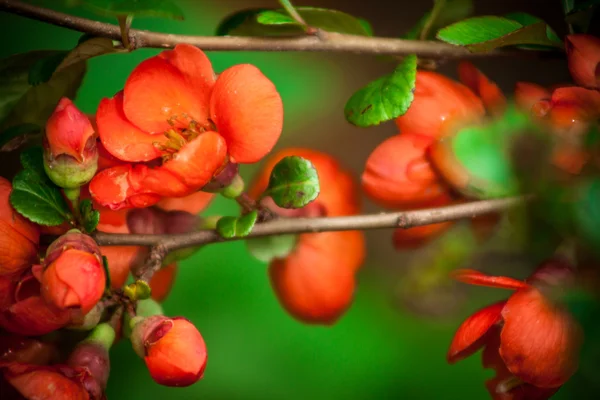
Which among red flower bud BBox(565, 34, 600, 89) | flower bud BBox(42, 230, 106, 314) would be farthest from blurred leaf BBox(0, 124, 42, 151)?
red flower bud BBox(565, 34, 600, 89)

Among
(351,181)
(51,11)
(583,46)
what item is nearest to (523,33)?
(583,46)

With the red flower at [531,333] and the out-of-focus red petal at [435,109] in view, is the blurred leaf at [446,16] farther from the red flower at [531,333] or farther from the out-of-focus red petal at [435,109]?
the red flower at [531,333]

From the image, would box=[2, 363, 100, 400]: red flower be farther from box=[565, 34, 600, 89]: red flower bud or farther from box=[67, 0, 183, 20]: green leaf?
box=[565, 34, 600, 89]: red flower bud

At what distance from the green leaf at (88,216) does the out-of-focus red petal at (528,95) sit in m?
0.27

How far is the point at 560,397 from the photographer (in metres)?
0.46

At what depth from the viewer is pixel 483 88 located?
0.45 metres

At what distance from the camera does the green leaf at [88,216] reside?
0.37 metres

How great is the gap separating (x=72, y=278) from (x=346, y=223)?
0.17 metres

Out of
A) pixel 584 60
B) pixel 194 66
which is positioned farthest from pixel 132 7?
pixel 584 60

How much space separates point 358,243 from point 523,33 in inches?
7.0

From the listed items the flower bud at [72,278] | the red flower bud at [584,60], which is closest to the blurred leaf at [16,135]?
the flower bud at [72,278]

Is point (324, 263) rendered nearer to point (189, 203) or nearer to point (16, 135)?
point (189, 203)

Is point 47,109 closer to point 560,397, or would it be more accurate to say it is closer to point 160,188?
point 160,188

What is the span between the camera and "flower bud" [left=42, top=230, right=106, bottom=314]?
30cm
